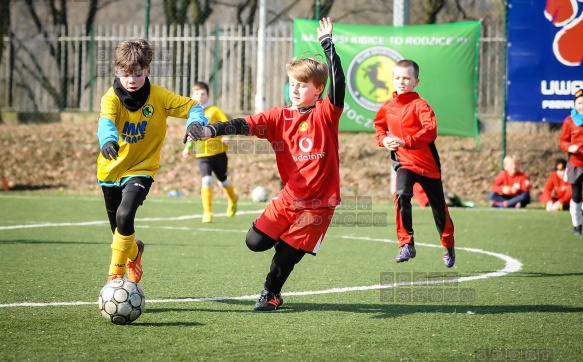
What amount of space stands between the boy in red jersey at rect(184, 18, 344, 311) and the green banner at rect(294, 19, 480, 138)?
10.5 m

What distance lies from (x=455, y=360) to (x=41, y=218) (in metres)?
9.42

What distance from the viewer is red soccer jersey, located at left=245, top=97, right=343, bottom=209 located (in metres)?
6.38

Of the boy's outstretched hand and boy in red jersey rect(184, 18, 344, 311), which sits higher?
the boy's outstretched hand

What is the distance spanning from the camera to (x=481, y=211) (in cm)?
1555

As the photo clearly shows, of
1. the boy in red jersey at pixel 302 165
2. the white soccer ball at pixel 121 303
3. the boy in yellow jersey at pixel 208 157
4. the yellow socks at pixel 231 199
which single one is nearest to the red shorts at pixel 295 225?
the boy in red jersey at pixel 302 165

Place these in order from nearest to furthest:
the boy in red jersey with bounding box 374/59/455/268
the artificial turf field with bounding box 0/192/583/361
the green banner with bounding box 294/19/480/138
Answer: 1. the artificial turf field with bounding box 0/192/583/361
2. the boy in red jersey with bounding box 374/59/455/268
3. the green banner with bounding box 294/19/480/138

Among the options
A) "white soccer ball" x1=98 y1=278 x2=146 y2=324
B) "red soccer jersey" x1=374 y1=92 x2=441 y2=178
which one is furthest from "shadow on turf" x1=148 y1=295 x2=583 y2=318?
"red soccer jersey" x1=374 y1=92 x2=441 y2=178

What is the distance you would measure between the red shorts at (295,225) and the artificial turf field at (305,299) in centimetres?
49

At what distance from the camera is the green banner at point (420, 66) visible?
16.9 metres

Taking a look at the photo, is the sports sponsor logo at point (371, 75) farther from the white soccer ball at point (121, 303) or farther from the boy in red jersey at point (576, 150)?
the white soccer ball at point (121, 303)

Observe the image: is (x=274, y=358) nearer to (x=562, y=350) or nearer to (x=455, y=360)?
(x=455, y=360)

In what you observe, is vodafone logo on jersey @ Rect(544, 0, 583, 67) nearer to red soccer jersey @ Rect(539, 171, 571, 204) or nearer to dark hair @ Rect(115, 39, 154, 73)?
red soccer jersey @ Rect(539, 171, 571, 204)

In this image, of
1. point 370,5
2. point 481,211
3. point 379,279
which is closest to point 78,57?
point 370,5

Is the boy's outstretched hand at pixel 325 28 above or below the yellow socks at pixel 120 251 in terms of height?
above
